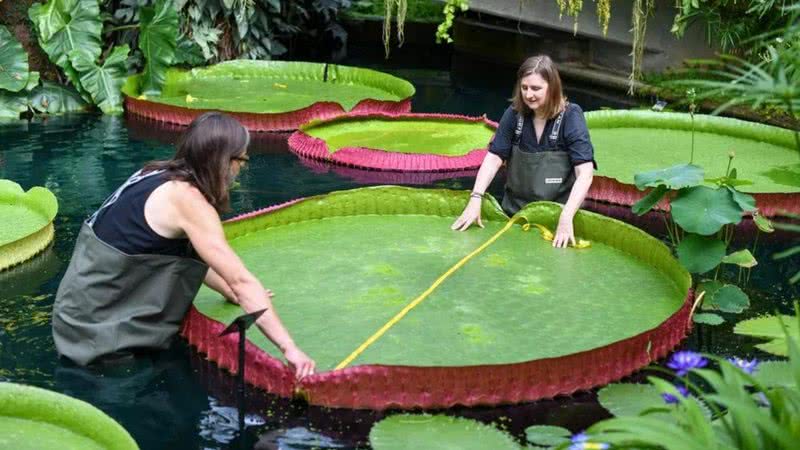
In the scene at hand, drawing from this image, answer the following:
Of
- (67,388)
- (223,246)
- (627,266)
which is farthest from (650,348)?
(67,388)

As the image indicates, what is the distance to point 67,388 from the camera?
171 inches

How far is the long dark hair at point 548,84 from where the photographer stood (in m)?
5.63

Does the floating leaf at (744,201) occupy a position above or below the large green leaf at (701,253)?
above

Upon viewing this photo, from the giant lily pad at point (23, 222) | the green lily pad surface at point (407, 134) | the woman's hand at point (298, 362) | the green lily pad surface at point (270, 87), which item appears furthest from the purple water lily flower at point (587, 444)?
the green lily pad surface at point (270, 87)

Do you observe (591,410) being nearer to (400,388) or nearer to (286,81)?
(400,388)

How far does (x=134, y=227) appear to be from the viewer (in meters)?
4.46

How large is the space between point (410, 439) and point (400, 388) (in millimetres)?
289

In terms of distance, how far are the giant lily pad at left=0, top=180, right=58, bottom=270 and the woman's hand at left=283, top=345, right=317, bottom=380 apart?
6.99 ft

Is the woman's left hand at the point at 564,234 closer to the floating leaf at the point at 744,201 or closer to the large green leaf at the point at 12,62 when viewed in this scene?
the floating leaf at the point at 744,201

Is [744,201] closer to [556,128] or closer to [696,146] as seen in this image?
[556,128]

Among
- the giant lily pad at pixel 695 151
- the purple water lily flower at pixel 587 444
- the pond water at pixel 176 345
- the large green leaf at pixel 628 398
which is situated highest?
the purple water lily flower at pixel 587 444

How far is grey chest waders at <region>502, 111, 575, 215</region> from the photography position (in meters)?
5.85

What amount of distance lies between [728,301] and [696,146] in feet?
9.50

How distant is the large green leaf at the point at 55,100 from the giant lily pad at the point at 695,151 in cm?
421
